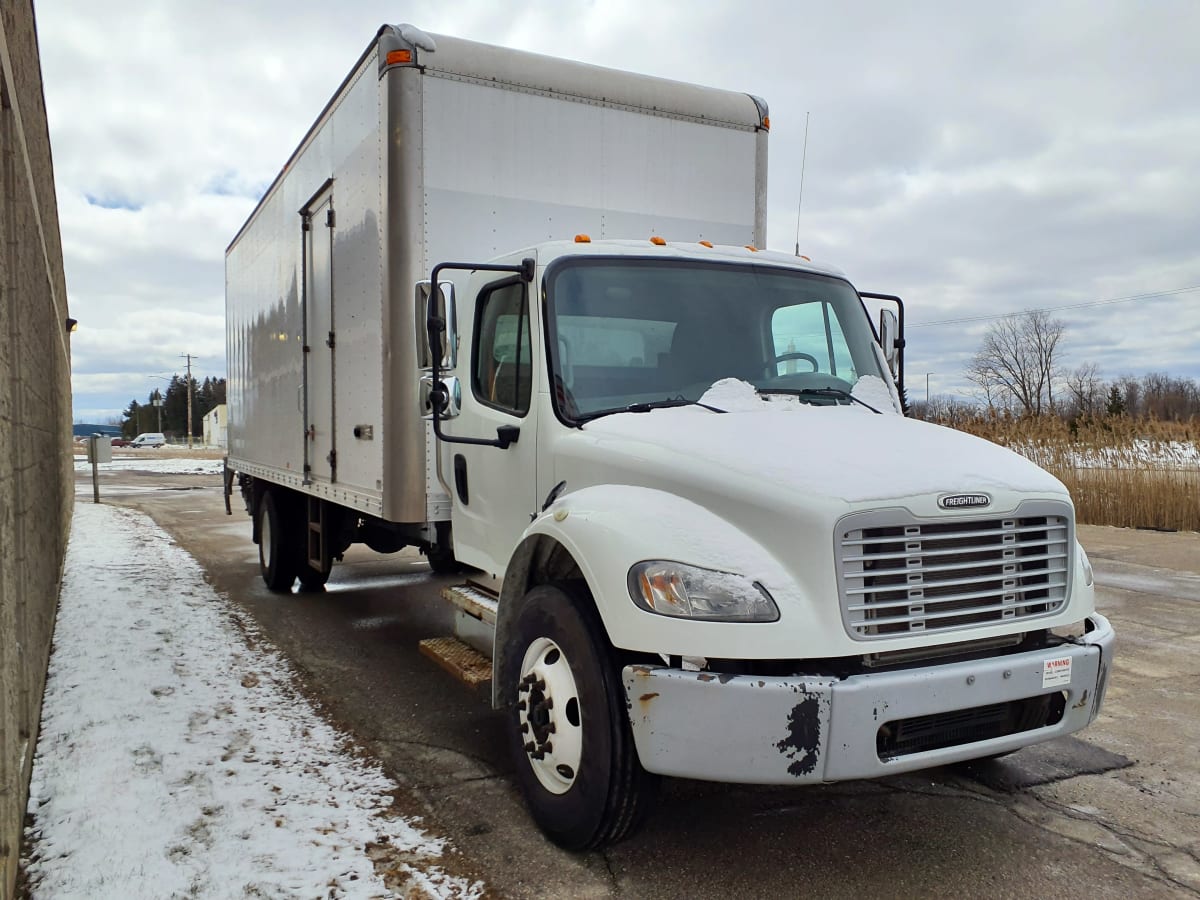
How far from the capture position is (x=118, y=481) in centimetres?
2908

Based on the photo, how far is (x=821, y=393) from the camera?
414 cm

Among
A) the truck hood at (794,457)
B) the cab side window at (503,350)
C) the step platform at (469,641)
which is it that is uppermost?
the cab side window at (503,350)

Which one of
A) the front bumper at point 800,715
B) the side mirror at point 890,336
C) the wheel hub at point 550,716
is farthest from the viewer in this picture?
the side mirror at point 890,336

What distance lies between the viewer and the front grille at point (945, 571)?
289 cm

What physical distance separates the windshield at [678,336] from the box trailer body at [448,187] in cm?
140

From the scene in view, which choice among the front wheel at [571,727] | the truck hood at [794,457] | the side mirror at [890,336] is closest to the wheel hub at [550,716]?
the front wheel at [571,727]

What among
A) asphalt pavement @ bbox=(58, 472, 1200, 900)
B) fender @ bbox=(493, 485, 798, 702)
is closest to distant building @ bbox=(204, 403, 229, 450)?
asphalt pavement @ bbox=(58, 472, 1200, 900)

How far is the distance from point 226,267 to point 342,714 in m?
7.83

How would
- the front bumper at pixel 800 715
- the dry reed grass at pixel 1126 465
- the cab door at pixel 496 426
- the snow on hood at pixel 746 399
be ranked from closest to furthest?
the front bumper at pixel 800 715, the snow on hood at pixel 746 399, the cab door at pixel 496 426, the dry reed grass at pixel 1126 465

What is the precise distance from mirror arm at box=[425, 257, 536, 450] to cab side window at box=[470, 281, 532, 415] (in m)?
0.10

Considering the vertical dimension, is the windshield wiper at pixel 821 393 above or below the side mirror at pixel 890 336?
below

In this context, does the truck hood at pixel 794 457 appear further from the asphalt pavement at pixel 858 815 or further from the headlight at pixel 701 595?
the asphalt pavement at pixel 858 815

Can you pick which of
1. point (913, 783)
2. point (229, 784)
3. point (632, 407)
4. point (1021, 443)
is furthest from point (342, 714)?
point (1021, 443)

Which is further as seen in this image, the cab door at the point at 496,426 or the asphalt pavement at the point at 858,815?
the cab door at the point at 496,426
